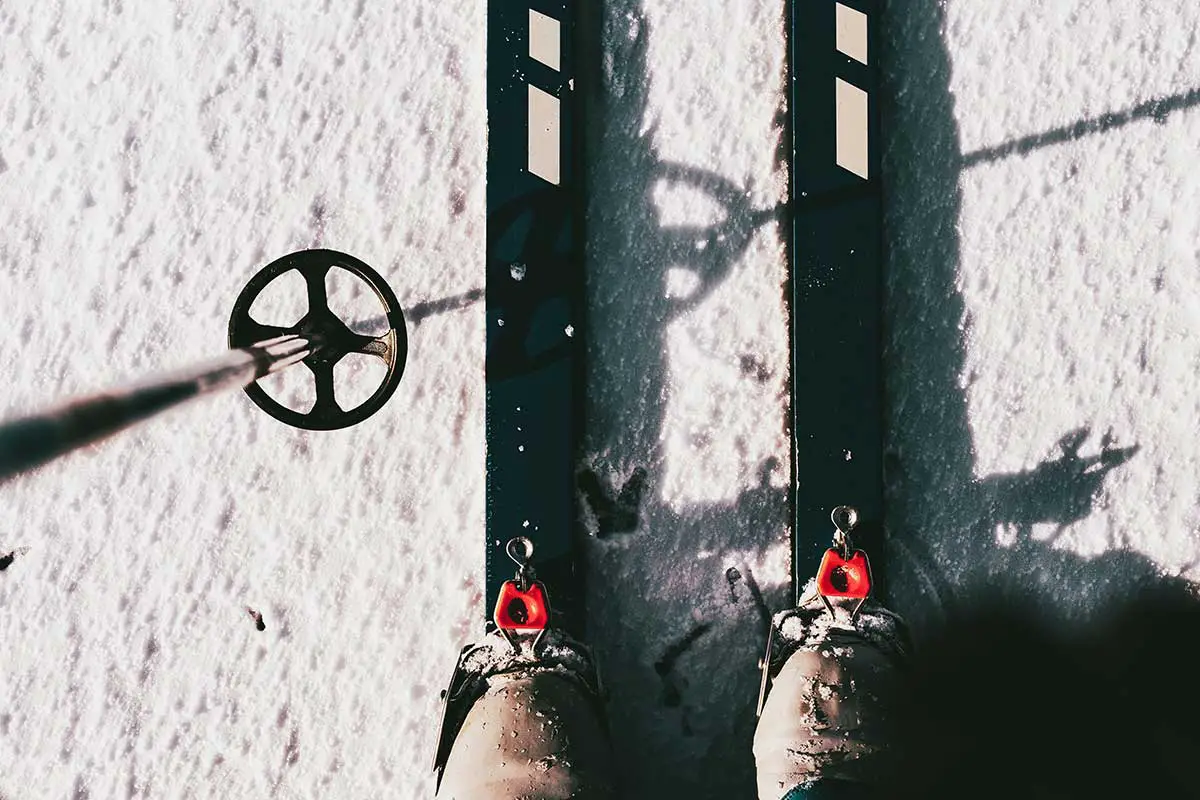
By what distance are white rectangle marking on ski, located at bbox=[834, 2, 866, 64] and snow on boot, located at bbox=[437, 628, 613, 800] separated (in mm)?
641

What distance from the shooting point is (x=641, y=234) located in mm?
944

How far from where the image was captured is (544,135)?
907 mm

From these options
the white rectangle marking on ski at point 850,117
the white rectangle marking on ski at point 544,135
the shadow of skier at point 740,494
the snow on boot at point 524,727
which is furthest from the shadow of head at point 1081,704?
the white rectangle marking on ski at point 544,135

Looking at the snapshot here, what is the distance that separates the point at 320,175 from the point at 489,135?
0.64 ft

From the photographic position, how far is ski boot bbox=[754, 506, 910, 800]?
0.80m

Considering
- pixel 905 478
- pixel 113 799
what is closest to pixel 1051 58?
pixel 905 478

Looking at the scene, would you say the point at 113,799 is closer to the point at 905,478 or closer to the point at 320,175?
the point at 320,175

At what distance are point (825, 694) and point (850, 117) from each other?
1.81 ft

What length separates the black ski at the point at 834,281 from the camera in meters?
0.90

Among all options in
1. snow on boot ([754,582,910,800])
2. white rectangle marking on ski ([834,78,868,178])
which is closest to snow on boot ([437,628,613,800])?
snow on boot ([754,582,910,800])

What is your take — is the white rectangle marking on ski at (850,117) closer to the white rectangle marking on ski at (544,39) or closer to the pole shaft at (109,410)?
the white rectangle marking on ski at (544,39)

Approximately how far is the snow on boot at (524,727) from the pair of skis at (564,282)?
0.16 ft

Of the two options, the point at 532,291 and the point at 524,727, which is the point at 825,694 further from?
the point at 532,291

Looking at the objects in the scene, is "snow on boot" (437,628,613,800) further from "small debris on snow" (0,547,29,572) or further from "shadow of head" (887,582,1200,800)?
"small debris on snow" (0,547,29,572)
